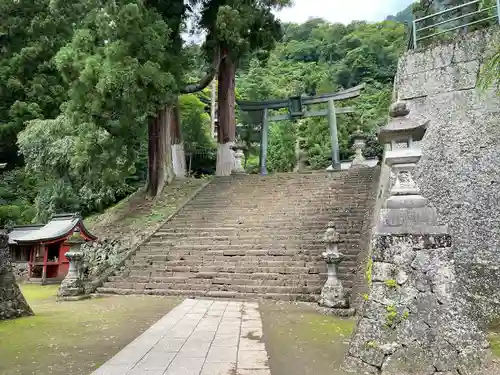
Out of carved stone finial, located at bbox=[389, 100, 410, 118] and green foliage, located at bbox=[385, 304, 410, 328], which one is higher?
carved stone finial, located at bbox=[389, 100, 410, 118]

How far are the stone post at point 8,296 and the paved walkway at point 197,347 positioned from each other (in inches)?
96.2

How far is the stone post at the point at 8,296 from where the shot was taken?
622 cm

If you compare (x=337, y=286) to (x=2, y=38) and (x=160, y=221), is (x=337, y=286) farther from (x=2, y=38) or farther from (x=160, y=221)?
(x=2, y=38)

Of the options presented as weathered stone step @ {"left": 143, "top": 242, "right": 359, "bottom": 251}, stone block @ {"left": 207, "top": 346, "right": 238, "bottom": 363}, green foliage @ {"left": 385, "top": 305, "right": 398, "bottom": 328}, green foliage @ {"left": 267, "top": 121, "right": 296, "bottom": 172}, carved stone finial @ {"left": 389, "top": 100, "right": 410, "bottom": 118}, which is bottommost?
stone block @ {"left": 207, "top": 346, "right": 238, "bottom": 363}

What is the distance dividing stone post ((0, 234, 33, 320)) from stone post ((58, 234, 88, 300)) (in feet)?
5.01

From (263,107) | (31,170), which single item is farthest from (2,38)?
(263,107)

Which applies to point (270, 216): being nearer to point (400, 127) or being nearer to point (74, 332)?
point (74, 332)

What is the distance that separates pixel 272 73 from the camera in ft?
115

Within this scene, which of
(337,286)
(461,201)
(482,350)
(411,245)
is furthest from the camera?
(337,286)

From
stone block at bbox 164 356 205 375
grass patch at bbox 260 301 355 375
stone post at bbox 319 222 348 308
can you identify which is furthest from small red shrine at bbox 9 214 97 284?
stone block at bbox 164 356 205 375

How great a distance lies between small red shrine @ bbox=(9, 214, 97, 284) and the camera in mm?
11359

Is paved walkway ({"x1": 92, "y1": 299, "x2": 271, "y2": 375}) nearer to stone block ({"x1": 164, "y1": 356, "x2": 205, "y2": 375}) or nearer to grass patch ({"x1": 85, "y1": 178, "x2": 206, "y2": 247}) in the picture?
stone block ({"x1": 164, "y1": 356, "x2": 205, "y2": 375})

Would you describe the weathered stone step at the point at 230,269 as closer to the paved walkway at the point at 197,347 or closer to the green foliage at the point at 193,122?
the paved walkway at the point at 197,347

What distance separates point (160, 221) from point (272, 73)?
26460 millimetres
